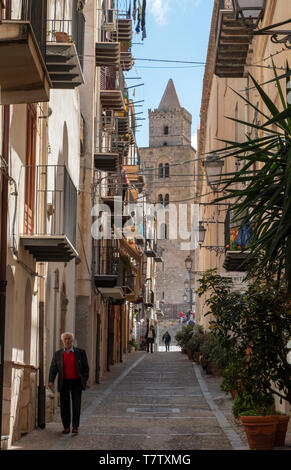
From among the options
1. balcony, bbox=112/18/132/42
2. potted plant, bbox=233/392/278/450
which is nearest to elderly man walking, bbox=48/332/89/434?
potted plant, bbox=233/392/278/450

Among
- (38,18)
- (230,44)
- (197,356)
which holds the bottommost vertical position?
(197,356)

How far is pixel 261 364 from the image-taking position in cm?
1036

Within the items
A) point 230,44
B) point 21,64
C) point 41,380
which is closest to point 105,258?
point 230,44

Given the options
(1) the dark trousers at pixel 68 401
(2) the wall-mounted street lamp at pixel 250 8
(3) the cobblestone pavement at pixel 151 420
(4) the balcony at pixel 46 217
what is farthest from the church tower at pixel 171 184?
(2) the wall-mounted street lamp at pixel 250 8

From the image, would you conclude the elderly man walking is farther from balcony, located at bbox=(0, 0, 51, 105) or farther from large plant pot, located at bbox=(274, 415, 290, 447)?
balcony, located at bbox=(0, 0, 51, 105)

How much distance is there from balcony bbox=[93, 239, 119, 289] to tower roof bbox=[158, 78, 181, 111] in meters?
106

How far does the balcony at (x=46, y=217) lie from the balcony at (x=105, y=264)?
32.9ft

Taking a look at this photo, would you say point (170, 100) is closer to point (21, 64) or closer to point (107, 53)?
point (107, 53)

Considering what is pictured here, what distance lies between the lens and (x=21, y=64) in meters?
8.45

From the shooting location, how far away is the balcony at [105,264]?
26.3 meters

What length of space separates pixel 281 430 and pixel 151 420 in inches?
158

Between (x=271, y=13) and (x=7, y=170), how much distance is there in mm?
6016

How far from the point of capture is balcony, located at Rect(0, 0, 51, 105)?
7957mm

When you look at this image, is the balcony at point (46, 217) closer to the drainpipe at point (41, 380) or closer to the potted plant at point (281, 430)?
the drainpipe at point (41, 380)
